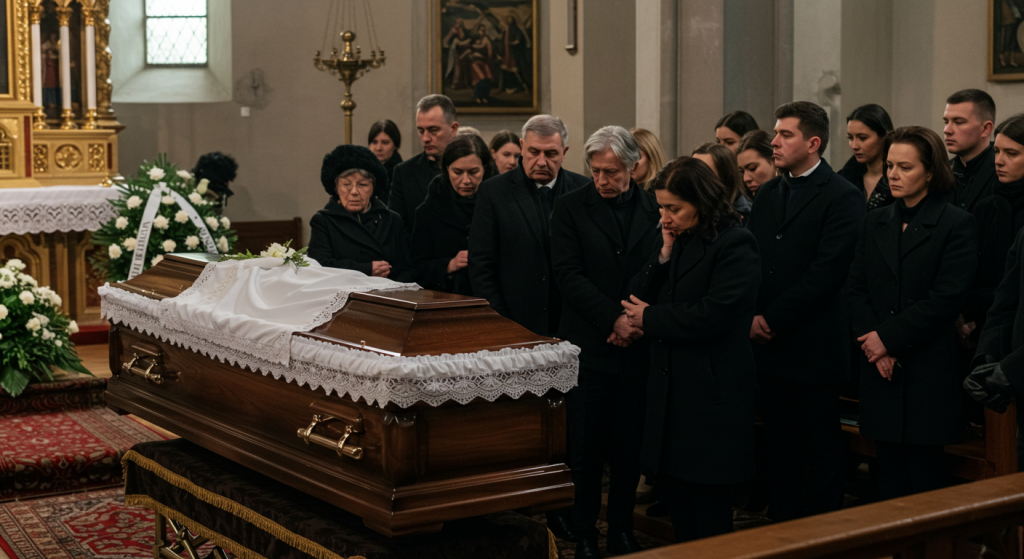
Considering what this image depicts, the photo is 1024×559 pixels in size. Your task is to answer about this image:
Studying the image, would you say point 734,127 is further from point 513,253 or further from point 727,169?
point 513,253

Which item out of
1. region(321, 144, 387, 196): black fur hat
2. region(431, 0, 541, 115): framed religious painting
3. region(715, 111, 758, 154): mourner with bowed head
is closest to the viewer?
region(321, 144, 387, 196): black fur hat

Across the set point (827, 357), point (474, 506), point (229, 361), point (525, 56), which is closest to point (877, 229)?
point (827, 357)

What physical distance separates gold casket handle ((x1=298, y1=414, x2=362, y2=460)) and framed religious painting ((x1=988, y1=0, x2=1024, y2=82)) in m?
5.60

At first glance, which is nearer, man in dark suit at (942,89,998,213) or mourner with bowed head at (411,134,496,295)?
man in dark suit at (942,89,998,213)

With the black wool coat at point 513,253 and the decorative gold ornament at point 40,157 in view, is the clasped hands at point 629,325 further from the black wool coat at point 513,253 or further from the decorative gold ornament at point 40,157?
the decorative gold ornament at point 40,157

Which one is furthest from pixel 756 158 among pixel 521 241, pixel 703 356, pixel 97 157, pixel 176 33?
pixel 176 33

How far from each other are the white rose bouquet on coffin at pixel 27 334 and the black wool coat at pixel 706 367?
369cm

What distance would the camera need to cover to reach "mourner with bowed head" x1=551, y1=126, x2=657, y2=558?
3.75 m

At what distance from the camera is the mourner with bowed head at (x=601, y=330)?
12.3 ft

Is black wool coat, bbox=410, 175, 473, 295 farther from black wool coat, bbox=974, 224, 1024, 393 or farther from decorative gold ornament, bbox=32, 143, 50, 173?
decorative gold ornament, bbox=32, 143, 50, 173

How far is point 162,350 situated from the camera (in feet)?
11.4

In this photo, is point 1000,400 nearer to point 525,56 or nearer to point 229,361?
point 229,361

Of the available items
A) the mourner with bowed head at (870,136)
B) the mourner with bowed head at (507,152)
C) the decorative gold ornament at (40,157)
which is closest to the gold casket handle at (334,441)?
the mourner with bowed head at (507,152)

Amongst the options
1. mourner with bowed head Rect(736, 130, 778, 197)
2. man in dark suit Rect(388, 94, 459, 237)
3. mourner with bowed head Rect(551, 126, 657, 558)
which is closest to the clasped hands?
mourner with bowed head Rect(551, 126, 657, 558)
